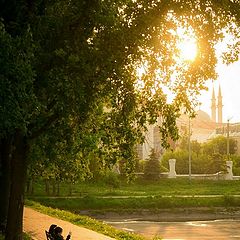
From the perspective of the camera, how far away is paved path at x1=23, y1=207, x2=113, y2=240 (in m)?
20.4

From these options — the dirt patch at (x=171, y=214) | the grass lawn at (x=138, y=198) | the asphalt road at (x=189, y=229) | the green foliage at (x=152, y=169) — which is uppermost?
the green foliage at (x=152, y=169)

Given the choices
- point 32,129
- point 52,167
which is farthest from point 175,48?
point 52,167

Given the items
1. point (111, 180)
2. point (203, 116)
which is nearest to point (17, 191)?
point (111, 180)

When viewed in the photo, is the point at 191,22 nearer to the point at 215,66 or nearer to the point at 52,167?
the point at 215,66

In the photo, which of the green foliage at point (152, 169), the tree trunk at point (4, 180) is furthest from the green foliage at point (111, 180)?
the tree trunk at point (4, 180)

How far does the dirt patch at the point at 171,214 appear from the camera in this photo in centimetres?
4444

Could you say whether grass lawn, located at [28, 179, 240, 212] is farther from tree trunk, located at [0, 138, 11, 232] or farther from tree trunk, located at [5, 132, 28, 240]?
tree trunk, located at [5, 132, 28, 240]

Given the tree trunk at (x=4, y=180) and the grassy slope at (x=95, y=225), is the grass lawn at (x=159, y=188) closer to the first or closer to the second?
the grassy slope at (x=95, y=225)

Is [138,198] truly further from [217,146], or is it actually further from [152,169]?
[217,146]

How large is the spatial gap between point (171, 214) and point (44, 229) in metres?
24.8

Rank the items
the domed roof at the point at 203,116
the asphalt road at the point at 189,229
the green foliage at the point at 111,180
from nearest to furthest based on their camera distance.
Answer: the asphalt road at the point at 189,229
the green foliage at the point at 111,180
the domed roof at the point at 203,116

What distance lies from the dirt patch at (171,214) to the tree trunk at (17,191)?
97.7ft

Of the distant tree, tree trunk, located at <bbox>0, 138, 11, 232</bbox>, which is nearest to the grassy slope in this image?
tree trunk, located at <bbox>0, 138, 11, 232</bbox>

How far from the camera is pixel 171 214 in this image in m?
46.2
